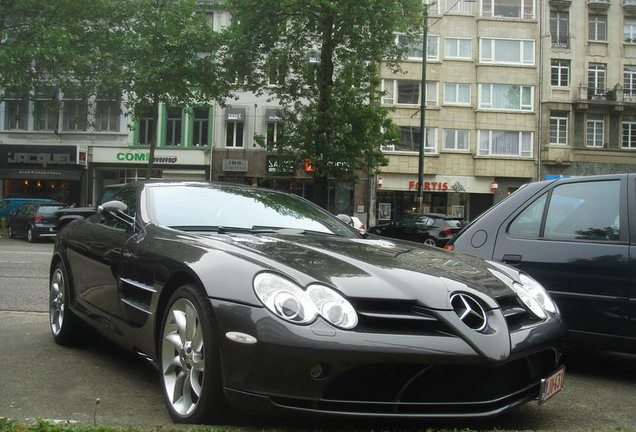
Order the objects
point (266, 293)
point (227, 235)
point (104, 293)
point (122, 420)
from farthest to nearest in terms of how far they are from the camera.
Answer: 1. point (104, 293)
2. point (227, 235)
3. point (122, 420)
4. point (266, 293)

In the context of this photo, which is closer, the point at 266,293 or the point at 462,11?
the point at 266,293

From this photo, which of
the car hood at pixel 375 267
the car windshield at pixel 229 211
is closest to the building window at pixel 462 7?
the car windshield at pixel 229 211

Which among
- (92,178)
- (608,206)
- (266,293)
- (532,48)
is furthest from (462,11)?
(266,293)

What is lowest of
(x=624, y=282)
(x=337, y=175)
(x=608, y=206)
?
(x=624, y=282)

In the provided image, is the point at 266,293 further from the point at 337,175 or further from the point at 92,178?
the point at 92,178

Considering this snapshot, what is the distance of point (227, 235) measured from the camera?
3369 millimetres

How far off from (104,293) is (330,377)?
2.11 metres

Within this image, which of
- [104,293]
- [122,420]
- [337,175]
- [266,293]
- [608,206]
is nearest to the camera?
[266,293]

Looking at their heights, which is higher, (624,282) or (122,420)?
(624,282)

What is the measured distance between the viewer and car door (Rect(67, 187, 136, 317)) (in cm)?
372

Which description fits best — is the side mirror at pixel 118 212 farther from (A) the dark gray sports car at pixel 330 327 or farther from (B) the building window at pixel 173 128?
(B) the building window at pixel 173 128

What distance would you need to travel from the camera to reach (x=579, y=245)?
4180mm

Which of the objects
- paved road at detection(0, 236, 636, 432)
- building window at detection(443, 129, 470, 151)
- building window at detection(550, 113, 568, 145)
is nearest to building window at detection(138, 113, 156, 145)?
building window at detection(443, 129, 470, 151)

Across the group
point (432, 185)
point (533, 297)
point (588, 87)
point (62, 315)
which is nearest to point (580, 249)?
point (533, 297)
